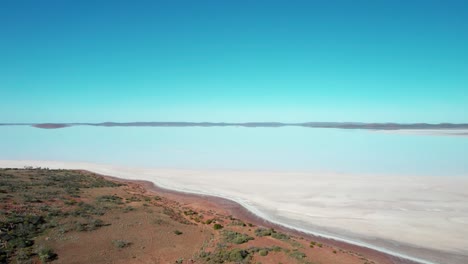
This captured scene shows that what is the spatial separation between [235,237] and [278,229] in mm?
5504

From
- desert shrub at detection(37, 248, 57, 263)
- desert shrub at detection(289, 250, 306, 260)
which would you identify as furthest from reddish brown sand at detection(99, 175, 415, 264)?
desert shrub at detection(37, 248, 57, 263)

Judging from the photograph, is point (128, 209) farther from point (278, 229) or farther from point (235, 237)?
point (278, 229)

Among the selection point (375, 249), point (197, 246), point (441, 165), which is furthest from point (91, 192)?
point (441, 165)

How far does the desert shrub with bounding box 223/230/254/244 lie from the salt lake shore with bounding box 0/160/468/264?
12.7 feet

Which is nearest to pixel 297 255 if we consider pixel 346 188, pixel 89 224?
pixel 89 224

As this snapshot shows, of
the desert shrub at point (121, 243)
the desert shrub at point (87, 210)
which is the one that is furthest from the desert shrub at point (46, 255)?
the desert shrub at point (87, 210)

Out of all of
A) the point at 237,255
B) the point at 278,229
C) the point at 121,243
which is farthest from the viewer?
the point at 278,229

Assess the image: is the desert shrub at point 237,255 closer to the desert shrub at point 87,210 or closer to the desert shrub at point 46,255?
the desert shrub at point 46,255

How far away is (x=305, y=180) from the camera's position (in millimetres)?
33844

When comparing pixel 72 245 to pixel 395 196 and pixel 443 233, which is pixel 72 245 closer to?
pixel 443 233

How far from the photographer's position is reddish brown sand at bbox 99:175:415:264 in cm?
1428

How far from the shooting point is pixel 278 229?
19.9m

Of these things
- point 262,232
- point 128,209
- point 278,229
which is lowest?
point 278,229

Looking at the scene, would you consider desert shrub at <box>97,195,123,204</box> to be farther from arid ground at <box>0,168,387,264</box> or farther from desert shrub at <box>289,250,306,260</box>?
desert shrub at <box>289,250,306,260</box>
